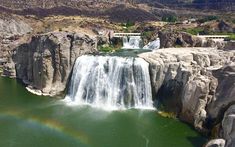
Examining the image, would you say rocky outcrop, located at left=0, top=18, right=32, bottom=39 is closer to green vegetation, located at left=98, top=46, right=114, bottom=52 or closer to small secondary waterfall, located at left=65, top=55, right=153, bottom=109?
green vegetation, located at left=98, top=46, right=114, bottom=52

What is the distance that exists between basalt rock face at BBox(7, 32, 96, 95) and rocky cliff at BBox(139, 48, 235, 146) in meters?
9.37

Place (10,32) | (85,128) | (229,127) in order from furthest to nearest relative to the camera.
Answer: (10,32), (85,128), (229,127)

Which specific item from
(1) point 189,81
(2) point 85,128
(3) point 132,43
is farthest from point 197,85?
(3) point 132,43

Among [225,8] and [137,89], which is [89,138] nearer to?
[137,89]

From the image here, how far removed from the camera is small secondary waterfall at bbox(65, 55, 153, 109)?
4009 centimetres

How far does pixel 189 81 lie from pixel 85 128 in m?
10.8

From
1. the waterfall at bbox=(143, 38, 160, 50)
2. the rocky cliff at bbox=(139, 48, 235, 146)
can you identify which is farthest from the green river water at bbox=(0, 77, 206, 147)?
the waterfall at bbox=(143, 38, 160, 50)

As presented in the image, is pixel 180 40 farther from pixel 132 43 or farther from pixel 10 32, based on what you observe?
pixel 10 32

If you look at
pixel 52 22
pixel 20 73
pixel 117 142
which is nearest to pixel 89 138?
pixel 117 142

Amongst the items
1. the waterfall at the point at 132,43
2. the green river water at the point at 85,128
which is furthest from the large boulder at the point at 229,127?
the waterfall at the point at 132,43

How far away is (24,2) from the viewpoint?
128125 millimetres

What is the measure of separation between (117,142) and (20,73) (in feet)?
93.1

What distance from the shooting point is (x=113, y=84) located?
4134 centimetres

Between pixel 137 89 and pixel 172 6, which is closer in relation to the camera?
pixel 137 89
